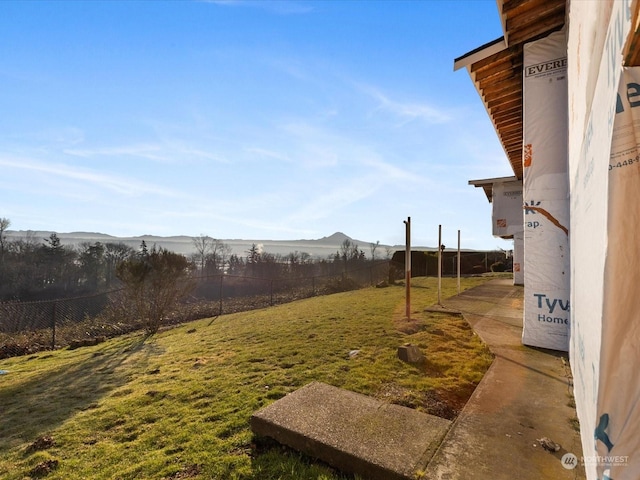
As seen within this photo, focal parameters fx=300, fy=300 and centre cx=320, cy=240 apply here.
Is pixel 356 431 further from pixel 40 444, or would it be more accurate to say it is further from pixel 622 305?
pixel 40 444

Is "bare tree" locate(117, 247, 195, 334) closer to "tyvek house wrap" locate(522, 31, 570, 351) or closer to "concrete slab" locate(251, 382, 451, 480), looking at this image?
"concrete slab" locate(251, 382, 451, 480)

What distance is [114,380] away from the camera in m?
4.59

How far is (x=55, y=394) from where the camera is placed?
418cm

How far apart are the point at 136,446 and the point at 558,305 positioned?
5.06 metres

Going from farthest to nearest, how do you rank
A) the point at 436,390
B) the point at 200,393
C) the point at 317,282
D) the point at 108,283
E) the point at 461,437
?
the point at 108,283 → the point at 317,282 → the point at 200,393 → the point at 436,390 → the point at 461,437

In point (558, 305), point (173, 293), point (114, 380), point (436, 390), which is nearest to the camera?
point (436, 390)

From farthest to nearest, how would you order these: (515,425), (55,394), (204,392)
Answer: (55,394)
(204,392)
(515,425)

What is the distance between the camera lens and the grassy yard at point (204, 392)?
2365mm

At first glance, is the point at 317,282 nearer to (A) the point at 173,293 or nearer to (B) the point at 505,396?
(A) the point at 173,293

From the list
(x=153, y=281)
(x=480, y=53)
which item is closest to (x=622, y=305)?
(x=480, y=53)

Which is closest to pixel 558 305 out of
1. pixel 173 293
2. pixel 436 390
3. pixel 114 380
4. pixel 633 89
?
pixel 436 390

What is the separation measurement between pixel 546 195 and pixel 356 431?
3.86 meters

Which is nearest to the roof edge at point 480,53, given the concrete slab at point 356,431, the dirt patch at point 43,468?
the concrete slab at point 356,431

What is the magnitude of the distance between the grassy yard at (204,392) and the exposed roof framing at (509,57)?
4357 mm
